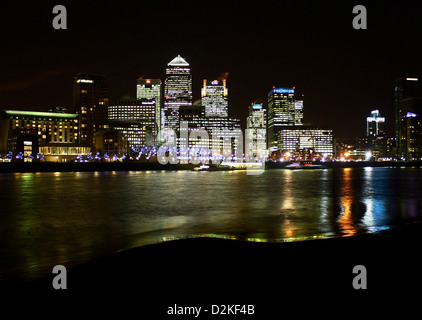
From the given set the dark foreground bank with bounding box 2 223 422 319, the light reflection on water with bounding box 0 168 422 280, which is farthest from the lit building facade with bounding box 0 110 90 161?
the dark foreground bank with bounding box 2 223 422 319

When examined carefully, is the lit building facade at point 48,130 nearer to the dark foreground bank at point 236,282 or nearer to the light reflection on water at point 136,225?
the light reflection on water at point 136,225

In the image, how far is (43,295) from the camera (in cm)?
575

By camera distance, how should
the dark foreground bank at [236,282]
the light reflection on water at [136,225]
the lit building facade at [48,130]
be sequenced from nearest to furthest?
1. the dark foreground bank at [236,282]
2. the light reflection on water at [136,225]
3. the lit building facade at [48,130]

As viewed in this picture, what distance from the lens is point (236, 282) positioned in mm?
5738

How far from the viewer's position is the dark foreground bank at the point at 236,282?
5.03m

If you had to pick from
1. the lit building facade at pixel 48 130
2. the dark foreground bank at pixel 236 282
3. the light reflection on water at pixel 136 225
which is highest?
the lit building facade at pixel 48 130

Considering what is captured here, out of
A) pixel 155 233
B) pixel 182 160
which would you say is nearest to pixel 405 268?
pixel 155 233

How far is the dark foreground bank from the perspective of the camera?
16.5ft

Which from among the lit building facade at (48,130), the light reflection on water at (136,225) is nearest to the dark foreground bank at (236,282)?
the light reflection on water at (136,225)

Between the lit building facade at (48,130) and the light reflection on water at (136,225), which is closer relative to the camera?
the light reflection on water at (136,225)

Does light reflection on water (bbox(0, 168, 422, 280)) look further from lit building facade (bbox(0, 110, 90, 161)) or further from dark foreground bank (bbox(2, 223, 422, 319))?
lit building facade (bbox(0, 110, 90, 161))

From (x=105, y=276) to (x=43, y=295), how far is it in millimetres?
1008

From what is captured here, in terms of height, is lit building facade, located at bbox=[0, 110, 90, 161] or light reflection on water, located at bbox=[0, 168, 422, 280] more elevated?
lit building facade, located at bbox=[0, 110, 90, 161]

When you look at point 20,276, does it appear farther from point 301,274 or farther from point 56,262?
point 301,274
